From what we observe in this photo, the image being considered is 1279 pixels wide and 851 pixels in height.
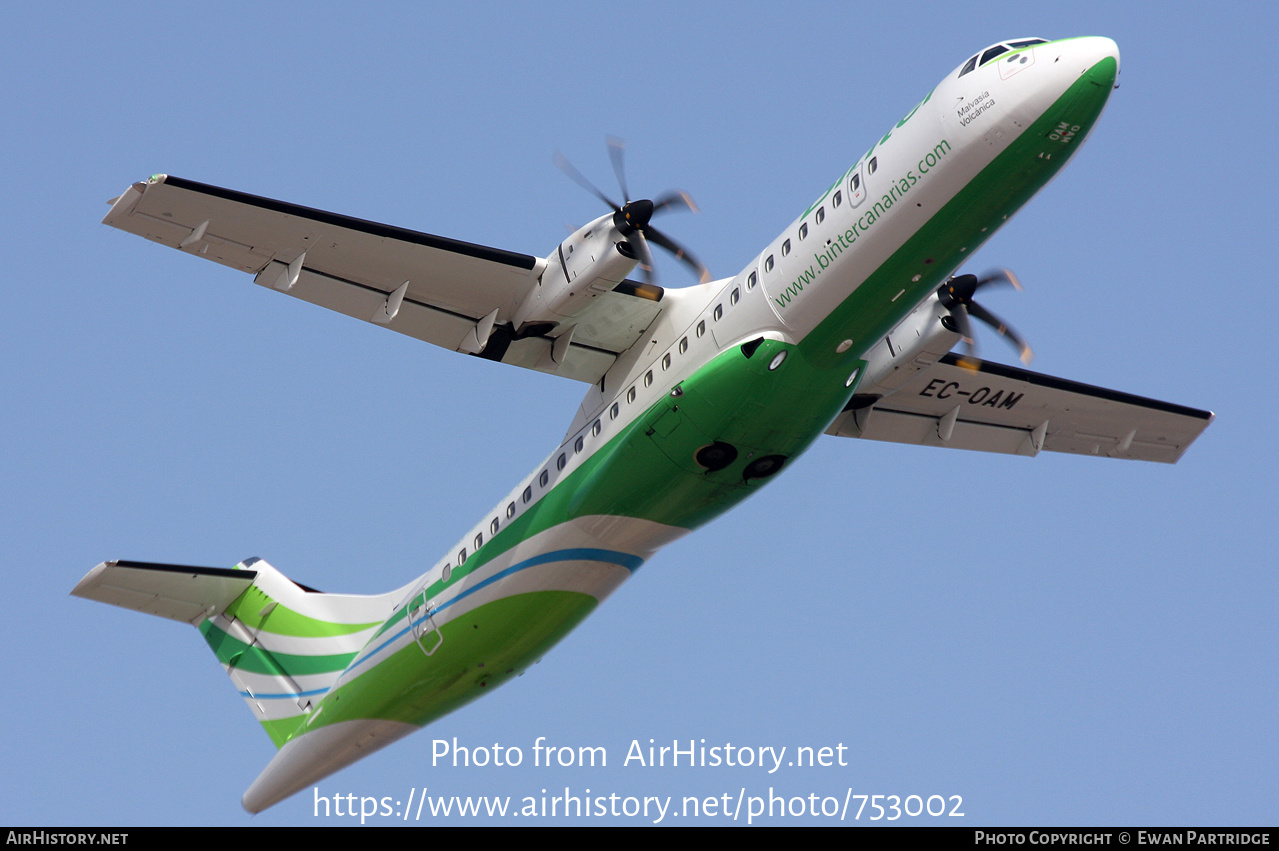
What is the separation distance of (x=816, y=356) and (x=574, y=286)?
285 cm

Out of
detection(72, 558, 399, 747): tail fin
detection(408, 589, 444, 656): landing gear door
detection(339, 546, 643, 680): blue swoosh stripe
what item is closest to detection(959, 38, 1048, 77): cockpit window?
detection(339, 546, 643, 680): blue swoosh stripe

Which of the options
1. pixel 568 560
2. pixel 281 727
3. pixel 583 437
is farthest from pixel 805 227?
pixel 281 727

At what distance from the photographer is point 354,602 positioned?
1881 centimetres

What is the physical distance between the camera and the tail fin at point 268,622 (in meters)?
18.5

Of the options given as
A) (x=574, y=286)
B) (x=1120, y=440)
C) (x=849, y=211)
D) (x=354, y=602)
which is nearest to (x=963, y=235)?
(x=849, y=211)

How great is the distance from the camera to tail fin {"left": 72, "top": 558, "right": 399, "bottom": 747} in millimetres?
18500

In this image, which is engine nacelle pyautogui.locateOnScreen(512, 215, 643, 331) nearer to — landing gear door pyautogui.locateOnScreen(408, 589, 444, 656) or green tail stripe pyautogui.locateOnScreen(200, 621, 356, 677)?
landing gear door pyautogui.locateOnScreen(408, 589, 444, 656)

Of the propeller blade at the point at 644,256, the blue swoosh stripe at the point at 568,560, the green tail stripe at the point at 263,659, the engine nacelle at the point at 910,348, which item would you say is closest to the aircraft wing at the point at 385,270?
the propeller blade at the point at 644,256

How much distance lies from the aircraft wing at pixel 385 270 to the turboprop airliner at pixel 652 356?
0.09ft

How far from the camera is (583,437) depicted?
51.3 ft

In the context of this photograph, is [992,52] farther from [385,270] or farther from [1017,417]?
[385,270]

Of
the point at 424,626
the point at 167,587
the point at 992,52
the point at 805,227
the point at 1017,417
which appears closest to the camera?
the point at 992,52

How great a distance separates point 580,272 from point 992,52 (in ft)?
15.9

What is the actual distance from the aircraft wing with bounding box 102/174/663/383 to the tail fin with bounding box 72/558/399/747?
14.4 ft
